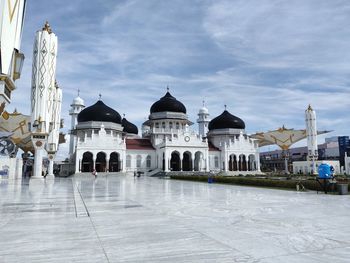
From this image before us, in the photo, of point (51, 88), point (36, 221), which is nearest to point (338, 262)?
point (36, 221)

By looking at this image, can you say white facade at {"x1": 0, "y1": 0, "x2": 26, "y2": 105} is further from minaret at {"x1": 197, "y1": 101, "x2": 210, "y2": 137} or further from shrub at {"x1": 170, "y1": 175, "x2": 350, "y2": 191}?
minaret at {"x1": 197, "y1": 101, "x2": 210, "y2": 137}

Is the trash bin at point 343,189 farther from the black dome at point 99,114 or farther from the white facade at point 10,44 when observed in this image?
the black dome at point 99,114

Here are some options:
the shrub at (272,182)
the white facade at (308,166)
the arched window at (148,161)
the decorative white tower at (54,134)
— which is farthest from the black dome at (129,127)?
the shrub at (272,182)

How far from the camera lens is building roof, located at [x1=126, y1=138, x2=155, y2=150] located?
5459cm

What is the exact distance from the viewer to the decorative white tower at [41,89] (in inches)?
1105

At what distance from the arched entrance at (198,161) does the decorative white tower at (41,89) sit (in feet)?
104

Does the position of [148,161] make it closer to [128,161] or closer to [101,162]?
[128,161]

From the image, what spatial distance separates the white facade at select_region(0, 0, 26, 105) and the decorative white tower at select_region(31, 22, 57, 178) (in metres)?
21.7

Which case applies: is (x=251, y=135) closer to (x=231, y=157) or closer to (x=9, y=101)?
(x=231, y=157)

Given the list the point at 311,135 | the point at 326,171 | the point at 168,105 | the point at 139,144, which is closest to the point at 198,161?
the point at 139,144

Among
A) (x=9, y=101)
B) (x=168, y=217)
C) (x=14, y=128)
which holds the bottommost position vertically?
(x=168, y=217)

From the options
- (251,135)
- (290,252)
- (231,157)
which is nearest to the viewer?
(290,252)

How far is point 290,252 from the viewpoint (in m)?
4.55

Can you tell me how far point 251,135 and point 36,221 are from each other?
63685mm
